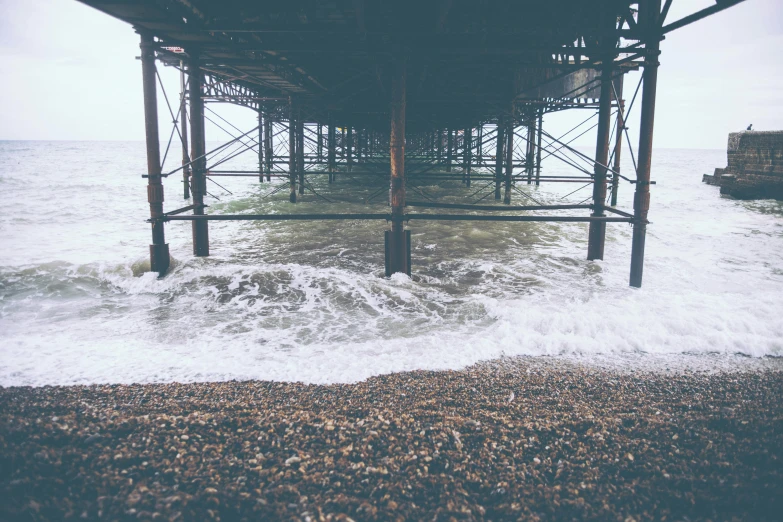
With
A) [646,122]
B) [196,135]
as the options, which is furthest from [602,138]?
[196,135]

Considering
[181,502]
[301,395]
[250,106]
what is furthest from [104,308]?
[250,106]

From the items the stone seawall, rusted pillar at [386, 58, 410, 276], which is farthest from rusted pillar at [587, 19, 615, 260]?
the stone seawall

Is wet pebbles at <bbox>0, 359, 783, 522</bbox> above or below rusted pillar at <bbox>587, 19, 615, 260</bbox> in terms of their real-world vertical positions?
below

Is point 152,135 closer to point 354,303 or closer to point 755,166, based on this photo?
point 354,303

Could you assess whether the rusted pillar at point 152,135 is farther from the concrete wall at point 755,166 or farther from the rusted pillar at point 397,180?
the concrete wall at point 755,166

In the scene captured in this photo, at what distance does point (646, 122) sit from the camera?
6.73 m

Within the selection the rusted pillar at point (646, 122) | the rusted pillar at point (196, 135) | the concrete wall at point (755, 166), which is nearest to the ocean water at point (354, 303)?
the rusted pillar at point (646, 122)

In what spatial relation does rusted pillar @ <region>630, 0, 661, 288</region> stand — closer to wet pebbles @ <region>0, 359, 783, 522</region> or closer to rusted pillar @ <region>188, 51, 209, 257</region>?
wet pebbles @ <region>0, 359, 783, 522</region>

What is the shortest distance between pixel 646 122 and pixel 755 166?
74.2 ft

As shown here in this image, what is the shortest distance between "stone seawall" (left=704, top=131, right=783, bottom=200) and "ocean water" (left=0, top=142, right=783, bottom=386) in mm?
12639

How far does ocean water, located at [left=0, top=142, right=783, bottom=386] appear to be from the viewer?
4910 mm

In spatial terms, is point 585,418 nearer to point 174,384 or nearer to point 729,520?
point 729,520

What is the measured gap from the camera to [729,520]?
2434 millimetres

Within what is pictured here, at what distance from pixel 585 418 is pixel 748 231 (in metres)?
14.8
